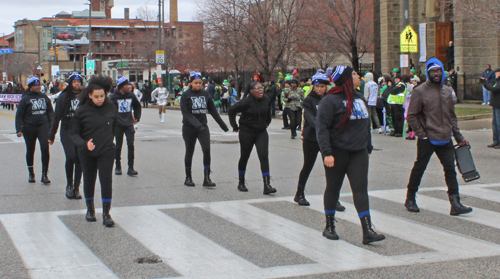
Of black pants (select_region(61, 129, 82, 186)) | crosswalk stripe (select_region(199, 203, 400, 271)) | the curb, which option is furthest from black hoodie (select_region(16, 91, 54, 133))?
the curb

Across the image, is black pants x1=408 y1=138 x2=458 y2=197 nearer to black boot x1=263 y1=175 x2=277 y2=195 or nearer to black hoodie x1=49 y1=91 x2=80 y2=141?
black boot x1=263 y1=175 x2=277 y2=195

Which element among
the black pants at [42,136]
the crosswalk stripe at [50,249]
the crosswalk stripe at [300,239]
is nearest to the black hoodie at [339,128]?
the crosswalk stripe at [300,239]

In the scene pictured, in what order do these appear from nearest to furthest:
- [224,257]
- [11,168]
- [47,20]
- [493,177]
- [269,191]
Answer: [224,257] < [269,191] < [493,177] < [11,168] < [47,20]

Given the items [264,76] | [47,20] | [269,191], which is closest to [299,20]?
[264,76]

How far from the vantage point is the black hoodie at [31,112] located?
1050 centimetres

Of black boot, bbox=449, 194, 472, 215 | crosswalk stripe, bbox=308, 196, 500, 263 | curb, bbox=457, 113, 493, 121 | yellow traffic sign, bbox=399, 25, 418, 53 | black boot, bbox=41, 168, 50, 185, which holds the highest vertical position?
yellow traffic sign, bbox=399, 25, 418, 53

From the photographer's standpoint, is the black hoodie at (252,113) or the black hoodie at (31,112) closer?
the black hoodie at (252,113)

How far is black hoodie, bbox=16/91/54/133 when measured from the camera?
10500mm

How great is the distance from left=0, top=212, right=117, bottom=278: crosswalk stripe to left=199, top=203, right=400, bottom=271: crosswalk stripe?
1.87 metres

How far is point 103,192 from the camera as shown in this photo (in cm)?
739

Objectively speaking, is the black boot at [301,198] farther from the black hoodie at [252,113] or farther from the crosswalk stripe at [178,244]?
the crosswalk stripe at [178,244]

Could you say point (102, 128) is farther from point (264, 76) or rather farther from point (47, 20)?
point (47, 20)

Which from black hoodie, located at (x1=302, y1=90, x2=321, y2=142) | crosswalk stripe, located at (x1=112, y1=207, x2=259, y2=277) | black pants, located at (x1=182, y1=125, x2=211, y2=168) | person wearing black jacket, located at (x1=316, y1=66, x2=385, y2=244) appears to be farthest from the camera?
black pants, located at (x1=182, y1=125, x2=211, y2=168)

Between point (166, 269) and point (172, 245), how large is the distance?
2.80ft
